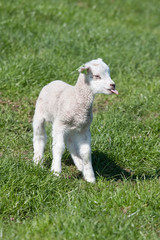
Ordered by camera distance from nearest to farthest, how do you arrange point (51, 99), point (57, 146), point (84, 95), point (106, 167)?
point (84, 95), point (57, 146), point (51, 99), point (106, 167)

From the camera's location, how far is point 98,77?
469 cm

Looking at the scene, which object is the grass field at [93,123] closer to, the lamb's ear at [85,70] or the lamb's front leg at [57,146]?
the lamb's front leg at [57,146]

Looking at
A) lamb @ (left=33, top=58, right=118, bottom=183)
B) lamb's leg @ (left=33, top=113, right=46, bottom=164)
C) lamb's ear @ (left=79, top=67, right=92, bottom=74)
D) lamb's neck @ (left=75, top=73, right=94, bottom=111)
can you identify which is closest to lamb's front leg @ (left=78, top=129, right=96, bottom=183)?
lamb @ (left=33, top=58, right=118, bottom=183)

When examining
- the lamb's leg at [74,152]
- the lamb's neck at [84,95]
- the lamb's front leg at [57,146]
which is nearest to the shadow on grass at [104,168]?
the lamb's leg at [74,152]

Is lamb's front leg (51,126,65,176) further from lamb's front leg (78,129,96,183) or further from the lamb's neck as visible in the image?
the lamb's neck

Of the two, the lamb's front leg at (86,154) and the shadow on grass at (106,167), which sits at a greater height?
the lamb's front leg at (86,154)

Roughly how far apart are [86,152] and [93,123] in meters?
1.26

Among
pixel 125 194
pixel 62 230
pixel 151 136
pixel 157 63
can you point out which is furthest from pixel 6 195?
pixel 157 63

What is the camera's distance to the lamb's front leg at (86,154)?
5116 millimetres

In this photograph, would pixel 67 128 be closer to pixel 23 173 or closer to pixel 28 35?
pixel 23 173

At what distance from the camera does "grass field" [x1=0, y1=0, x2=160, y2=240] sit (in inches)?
160

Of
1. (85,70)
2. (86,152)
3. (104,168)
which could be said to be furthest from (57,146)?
(85,70)

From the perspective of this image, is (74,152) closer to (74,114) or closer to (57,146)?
(57,146)

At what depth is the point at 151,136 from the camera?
240 inches
